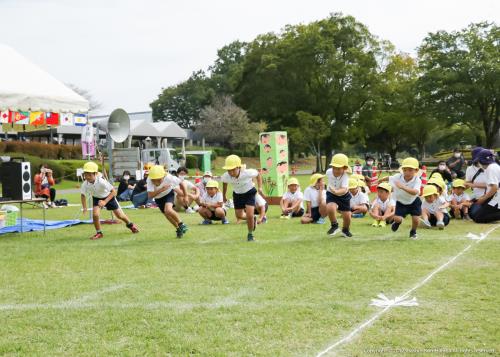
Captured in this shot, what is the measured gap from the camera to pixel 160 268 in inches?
298

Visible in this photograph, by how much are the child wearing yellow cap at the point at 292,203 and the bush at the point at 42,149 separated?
28650 millimetres

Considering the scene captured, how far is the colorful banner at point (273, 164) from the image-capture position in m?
18.5

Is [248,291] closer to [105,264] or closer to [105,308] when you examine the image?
[105,308]

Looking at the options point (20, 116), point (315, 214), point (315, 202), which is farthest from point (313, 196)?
point (20, 116)

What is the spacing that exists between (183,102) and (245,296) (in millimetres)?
87092

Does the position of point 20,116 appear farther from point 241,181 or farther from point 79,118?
point 241,181

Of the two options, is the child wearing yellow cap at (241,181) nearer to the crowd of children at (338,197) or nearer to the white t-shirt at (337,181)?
the crowd of children at (338,197)

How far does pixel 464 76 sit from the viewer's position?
44375mm

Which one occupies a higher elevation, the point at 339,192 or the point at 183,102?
the point at 183,102

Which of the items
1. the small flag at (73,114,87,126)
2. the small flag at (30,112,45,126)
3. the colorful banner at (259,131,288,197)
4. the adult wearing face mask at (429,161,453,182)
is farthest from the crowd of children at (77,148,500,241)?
the adult wearing face mask at (429,161,453,182)

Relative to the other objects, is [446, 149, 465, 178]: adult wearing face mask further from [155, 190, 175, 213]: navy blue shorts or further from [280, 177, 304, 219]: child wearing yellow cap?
[155, 190, 175, 213]: navy blue shorts

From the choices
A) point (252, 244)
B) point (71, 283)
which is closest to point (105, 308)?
point (71, 283)

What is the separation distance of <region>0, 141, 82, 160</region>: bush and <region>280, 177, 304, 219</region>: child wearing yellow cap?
28.6 metres

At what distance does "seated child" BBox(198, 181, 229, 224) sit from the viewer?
1313 centimetres
